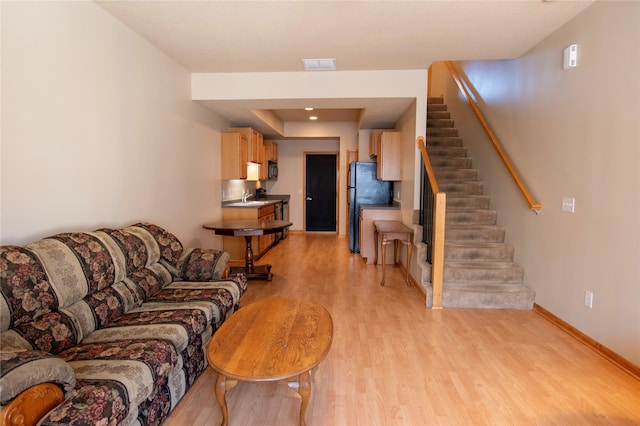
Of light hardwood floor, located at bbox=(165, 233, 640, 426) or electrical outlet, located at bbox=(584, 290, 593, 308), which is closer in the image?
light hardwood floor, located at bbox=(165, 233, 640, 426)

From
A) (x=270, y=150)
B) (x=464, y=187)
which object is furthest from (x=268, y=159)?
(x=464, y=187)

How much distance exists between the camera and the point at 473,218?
171 inches

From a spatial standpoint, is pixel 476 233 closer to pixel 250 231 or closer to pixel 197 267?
pixel 250 231

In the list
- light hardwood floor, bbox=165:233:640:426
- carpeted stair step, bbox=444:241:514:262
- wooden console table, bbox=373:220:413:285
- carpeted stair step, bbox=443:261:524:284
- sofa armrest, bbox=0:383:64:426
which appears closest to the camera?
sofa armrest, bbox=0:383:64:426

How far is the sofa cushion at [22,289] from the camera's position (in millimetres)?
1510

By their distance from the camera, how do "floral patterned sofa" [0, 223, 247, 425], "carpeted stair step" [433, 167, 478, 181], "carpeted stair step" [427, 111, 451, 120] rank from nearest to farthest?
"floral patterned sofa" [0, 223, 247, 425]
"carpeted stair step" [433, 167, 478, 181]
"carpeted stair step" [427, 111, 451, 120]

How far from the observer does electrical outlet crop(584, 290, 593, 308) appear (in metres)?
2.66

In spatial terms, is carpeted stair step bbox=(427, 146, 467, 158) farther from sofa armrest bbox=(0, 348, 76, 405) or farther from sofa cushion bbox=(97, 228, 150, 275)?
sofa armrest bbox=(0, 348, 76, 405)

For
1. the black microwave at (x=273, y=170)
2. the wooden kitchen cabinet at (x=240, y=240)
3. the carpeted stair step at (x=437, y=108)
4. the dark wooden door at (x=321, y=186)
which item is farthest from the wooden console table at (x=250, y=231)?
the carpeted stair step at (x=437, y=108)

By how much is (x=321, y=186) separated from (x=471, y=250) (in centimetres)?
504

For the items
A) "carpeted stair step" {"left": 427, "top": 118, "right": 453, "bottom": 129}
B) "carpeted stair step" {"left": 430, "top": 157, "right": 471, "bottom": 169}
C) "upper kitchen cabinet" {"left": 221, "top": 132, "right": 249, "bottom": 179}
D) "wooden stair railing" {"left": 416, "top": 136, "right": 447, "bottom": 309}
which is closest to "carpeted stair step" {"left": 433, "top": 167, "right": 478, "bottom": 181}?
"carpeted stair step" {"left": 430, "top": 157, "right": 471, "bottom": 169}

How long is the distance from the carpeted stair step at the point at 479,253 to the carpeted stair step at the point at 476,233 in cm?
19

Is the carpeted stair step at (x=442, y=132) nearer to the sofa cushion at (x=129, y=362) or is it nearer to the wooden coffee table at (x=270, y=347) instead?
the wooden coffee table at (x=270, y=347)

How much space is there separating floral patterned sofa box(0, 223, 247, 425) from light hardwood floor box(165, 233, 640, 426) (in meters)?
0.41
